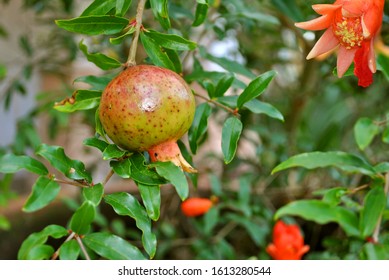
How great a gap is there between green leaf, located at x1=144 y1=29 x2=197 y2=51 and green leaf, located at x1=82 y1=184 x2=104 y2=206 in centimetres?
18

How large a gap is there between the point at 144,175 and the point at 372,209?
1.22ft

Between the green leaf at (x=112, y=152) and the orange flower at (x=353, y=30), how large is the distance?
242mm

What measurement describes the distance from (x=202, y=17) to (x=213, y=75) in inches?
5.3

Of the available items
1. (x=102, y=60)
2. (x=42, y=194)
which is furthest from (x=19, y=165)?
(x=102, y=60)

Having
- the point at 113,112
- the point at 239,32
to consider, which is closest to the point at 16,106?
the point at 239,32

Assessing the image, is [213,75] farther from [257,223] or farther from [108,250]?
[257,223]

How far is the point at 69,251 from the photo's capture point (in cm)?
63

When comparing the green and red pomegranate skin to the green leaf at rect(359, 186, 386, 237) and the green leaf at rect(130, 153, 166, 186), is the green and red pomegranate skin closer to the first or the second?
the green leaf at rect(130, 153, 166, 186)

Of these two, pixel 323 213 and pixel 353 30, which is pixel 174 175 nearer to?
pixel 353 30

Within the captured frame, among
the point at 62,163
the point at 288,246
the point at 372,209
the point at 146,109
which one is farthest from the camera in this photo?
the point at 288,246

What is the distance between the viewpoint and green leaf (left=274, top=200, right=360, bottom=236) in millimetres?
881

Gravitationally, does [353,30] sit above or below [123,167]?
above

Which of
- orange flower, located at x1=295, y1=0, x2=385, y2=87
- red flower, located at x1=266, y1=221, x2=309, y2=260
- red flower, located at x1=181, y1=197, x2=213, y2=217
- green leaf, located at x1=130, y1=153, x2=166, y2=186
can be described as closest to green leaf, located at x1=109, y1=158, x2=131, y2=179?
green leaf, located at x1=130, y1=153, x2=166, y2=186

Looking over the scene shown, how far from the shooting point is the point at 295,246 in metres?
1.11
